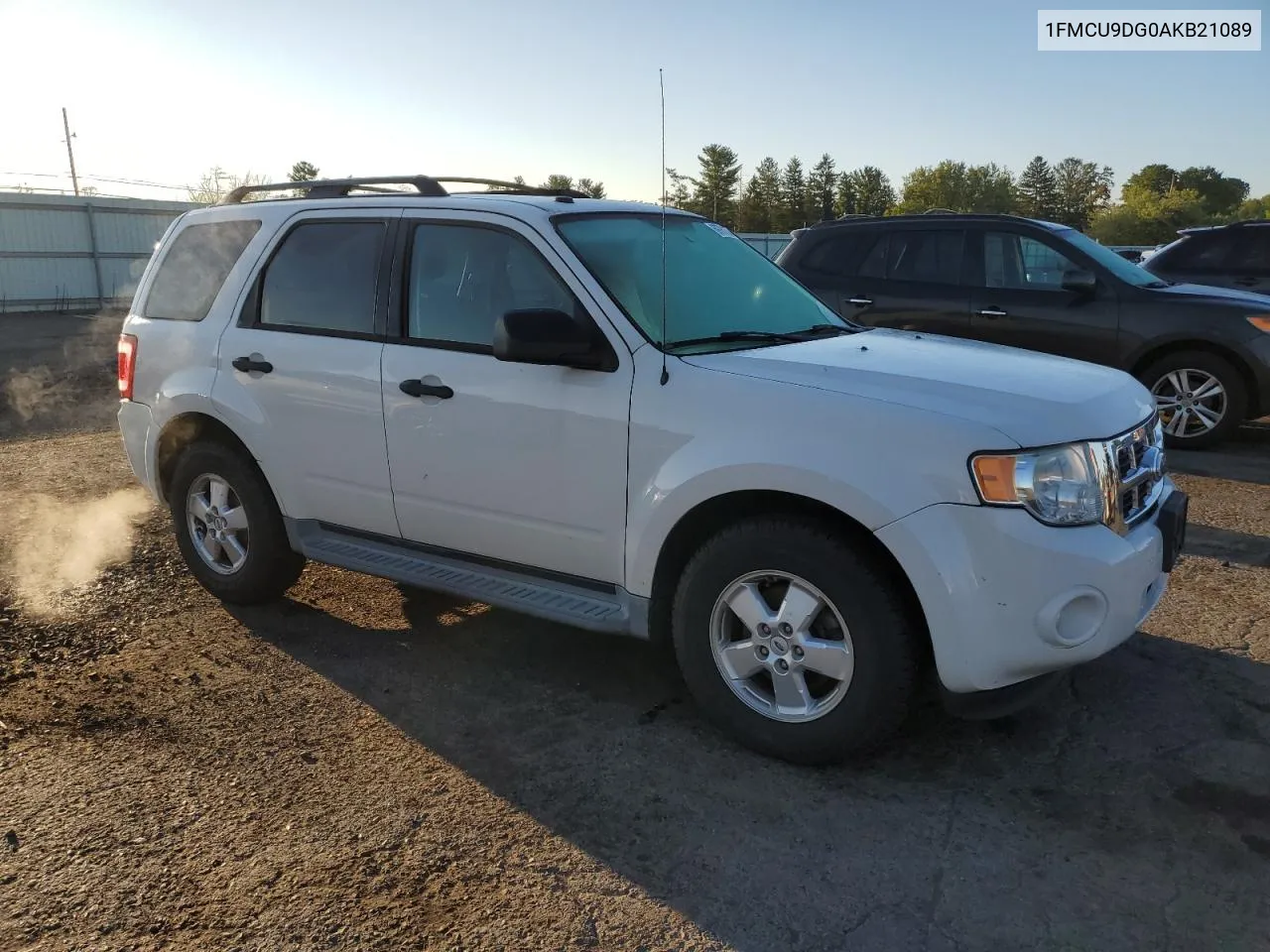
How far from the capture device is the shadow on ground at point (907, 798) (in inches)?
105

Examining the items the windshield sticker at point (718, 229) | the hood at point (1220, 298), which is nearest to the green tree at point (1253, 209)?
the hood at point (1220, 298)

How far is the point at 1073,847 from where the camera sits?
293cm

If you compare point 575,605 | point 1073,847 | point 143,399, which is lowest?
point 1073,847

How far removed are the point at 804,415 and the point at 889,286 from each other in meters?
A: 6.15

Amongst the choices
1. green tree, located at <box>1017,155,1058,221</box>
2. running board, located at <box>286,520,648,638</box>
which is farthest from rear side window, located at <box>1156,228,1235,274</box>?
green tree, located at <box>1017,155,1058,221</box>

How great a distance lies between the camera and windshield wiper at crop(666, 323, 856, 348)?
3773mm

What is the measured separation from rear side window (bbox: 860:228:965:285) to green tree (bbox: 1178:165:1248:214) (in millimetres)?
125174

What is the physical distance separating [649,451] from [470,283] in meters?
1.15

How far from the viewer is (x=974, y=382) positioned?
332 cm

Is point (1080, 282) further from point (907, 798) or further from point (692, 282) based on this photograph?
point (907, 798)

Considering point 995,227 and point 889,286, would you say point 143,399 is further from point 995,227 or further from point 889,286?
point 995,227

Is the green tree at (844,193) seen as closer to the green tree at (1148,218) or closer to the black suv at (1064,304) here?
the green tree at (1148,218)

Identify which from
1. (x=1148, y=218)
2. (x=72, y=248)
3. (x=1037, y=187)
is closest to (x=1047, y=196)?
(x=1037, y=187)

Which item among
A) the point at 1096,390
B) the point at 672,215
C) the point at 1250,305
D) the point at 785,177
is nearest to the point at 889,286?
the point at 1250,305
